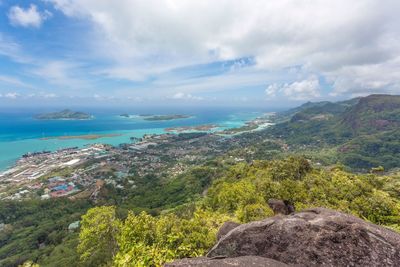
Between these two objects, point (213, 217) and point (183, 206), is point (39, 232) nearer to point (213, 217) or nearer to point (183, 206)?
point (183, 206)

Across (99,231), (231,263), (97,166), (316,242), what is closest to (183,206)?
(99,231)

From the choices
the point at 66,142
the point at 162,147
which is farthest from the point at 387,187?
the point at 66,142

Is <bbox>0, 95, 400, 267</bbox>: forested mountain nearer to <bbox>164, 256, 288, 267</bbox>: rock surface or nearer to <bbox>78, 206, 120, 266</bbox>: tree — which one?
<bbox>78, 206, 120, 266</bbox>: tree

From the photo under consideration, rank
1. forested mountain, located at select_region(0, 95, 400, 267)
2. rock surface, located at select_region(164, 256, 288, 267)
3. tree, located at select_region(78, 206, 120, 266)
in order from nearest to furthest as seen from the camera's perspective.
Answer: rock surface, located at select_region(164, 256, 288, 267)
forested mountain, located at select_region(0, 95, 400, 267)
tree, located at select_region(78, 206, 120, 266)

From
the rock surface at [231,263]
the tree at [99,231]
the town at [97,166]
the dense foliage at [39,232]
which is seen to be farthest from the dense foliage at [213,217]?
the town at [97,166]

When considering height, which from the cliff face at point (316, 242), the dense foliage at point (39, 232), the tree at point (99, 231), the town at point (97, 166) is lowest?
the dense foliage at point (39, 232)

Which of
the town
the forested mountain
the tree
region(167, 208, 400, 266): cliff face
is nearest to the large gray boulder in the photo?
region(167, 208, 400, 266): cliff face

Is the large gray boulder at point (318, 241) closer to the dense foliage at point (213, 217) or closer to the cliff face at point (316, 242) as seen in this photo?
the cliff face at point (316, 242)
